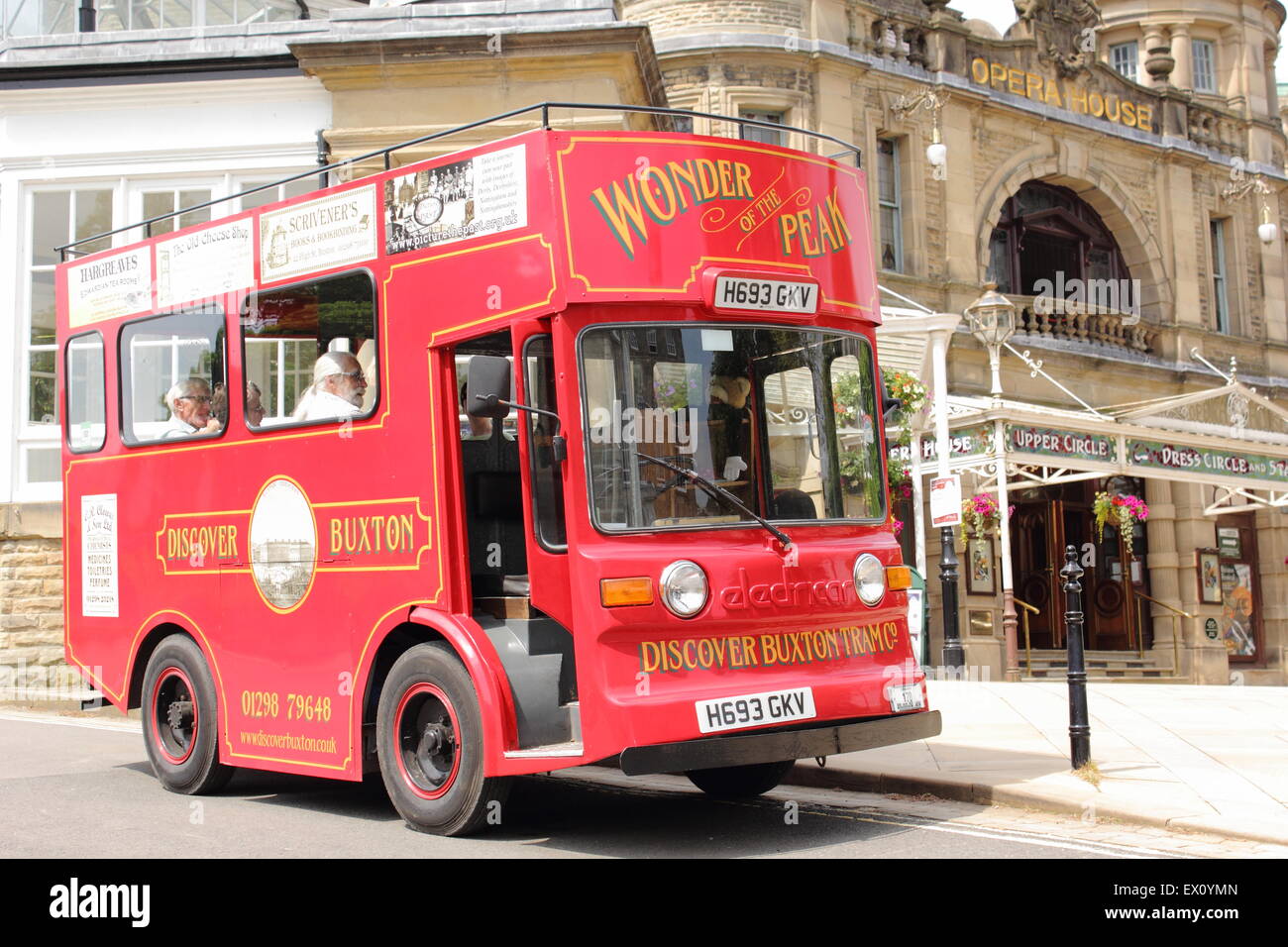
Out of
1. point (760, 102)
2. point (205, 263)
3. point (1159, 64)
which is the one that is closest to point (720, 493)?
point (205, 263)

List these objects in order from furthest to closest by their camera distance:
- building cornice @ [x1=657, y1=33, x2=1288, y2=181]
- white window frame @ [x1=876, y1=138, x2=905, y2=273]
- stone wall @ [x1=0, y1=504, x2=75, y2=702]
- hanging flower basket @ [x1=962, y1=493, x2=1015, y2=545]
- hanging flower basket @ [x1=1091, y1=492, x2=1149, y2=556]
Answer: white window frame @ [x1=876, y1=138, x2=905, y2=273] → hanging flower basket @ [x1=1091, y1=492, x2=1149, y2=556] → building cornice @ [x1=657, y1=33, x2=1288, y2=181] → hanging flower basket @ [x1=962, y1=493, x2=1015, y2=545] → stone wall @ [x1=0, y1=504, x2=75, y2=702]

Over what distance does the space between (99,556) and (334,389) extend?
2.92 metres

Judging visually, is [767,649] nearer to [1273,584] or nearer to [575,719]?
[575,719]

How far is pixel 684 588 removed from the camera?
7000mm

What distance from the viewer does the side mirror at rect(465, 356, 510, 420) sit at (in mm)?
6961

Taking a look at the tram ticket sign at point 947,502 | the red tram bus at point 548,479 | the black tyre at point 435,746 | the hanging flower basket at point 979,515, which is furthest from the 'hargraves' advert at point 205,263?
the hanging flower basket at point 979,515

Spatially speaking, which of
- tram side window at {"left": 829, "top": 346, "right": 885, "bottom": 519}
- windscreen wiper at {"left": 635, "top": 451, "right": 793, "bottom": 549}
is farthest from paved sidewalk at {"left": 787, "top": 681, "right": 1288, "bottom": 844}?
windscreen wiper at {"left": 635, "top": 451, "right": 793, "bottom": 549}

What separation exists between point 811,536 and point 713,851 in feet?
5.54

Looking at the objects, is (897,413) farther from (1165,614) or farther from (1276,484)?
(1165,614)

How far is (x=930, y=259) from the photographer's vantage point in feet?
78.9

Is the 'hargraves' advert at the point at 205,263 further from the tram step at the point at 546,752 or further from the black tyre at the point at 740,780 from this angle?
the black tyre at the point at 740,780

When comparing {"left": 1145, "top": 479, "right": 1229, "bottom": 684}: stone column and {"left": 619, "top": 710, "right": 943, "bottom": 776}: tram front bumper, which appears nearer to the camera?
{"left": 619, "top": 710, "right": 943, "bottom": 776}: tram front bumper

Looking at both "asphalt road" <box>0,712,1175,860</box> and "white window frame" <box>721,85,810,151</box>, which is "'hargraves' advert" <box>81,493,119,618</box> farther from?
"white window frame" <box>721,85,810,151</box>

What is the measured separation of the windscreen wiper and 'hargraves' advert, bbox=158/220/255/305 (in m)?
3.38
